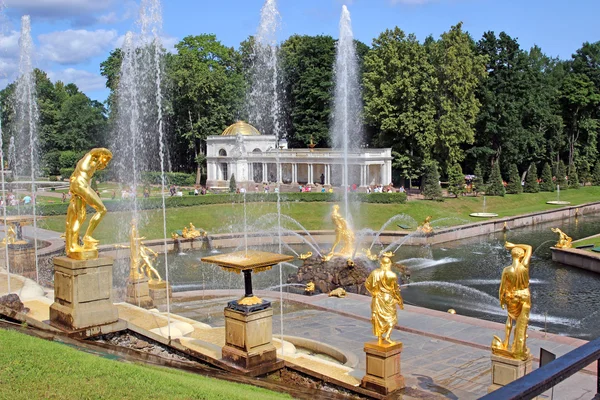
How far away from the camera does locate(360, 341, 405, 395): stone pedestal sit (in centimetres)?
999

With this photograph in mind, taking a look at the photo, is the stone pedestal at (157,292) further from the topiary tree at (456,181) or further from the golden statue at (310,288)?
the topiary tree at (456,181)

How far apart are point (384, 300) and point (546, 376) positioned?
25.1 feet

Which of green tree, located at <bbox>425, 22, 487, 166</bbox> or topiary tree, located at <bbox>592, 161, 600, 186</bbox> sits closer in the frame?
green tree, located at <bbox>425, 22, 487, 166</bbox>

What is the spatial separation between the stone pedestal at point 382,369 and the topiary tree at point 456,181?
41.5m

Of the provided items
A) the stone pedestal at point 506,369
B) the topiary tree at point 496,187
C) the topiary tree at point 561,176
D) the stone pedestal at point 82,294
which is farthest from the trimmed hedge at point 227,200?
the stone pedestal at point 506,369

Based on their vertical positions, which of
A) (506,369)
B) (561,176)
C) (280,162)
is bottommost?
(506,369)

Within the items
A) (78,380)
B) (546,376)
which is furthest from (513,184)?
(546,376)

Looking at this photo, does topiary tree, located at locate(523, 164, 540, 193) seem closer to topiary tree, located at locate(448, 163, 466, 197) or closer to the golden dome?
topiary tree, located at locate(448, 163, 466, 197)

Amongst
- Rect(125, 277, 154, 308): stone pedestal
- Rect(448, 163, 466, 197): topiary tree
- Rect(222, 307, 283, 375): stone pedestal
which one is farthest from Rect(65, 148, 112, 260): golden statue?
Rect(448, 163, 466, 197): topiary tree

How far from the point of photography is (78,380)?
21.0 feet

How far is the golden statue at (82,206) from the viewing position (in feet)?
35.7

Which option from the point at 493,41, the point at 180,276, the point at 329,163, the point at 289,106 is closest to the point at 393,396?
the point at 180,276

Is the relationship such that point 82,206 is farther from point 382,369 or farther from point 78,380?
point 382,369

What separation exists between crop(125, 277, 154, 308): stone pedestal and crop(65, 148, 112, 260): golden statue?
17.8 ft
